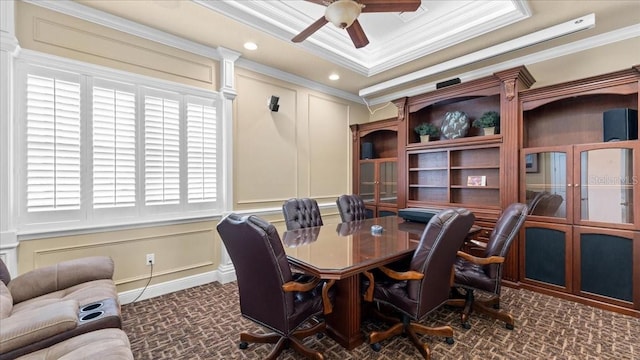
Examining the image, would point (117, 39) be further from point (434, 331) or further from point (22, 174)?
point (434, 331)

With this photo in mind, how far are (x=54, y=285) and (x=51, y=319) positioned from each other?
90 centimetres

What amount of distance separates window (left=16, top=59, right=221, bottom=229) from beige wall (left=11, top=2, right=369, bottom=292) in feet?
0.58

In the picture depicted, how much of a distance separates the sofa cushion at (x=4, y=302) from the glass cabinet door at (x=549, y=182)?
454cm

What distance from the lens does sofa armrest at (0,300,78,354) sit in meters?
1.27

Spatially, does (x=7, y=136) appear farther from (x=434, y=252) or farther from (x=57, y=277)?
(x=434, y=252)

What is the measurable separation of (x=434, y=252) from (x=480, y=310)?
3.93ft

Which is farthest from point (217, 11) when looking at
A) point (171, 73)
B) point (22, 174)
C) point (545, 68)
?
point (545, 68)

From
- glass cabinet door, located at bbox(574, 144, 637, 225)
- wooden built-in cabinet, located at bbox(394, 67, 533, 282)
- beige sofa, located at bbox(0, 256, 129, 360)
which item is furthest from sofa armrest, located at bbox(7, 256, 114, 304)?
glass cabinet door, located at bbox(574, 144, 637, 225)

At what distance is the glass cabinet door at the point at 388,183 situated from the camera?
4812 mm

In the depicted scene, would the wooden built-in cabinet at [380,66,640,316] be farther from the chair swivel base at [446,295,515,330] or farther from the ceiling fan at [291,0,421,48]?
the ceiling fan at [291,0,421,48]

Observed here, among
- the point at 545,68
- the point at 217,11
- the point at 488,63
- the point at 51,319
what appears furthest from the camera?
the point at 488,63

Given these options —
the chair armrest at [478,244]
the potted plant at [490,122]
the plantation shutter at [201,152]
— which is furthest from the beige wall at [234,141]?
the chair armrest at [478,244]

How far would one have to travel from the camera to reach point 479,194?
4.01 metres

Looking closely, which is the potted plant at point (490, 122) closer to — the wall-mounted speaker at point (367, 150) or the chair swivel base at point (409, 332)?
the wall-mounted speaker at point (367, 150)
